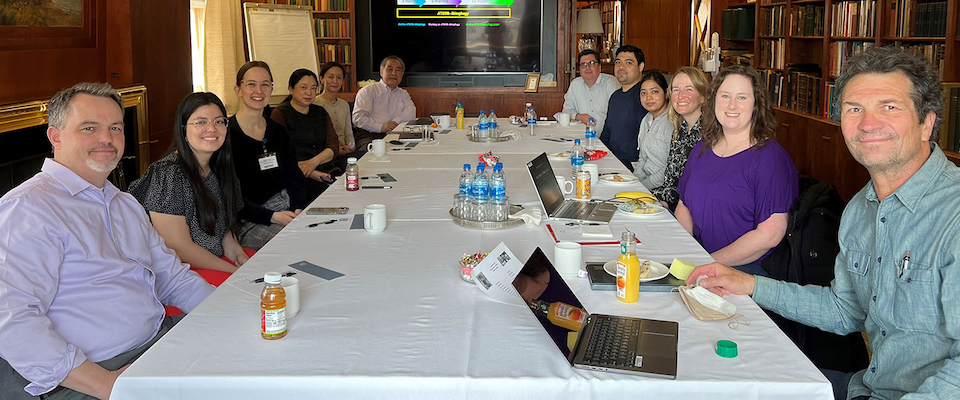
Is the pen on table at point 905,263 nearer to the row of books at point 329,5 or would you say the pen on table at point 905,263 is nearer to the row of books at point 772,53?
the row of books at point 772,53

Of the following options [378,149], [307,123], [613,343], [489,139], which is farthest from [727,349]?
[307,123]

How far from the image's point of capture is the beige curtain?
25.1 ft

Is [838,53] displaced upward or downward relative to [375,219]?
upward

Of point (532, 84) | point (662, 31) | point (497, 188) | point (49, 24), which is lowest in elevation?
point (497, 188)

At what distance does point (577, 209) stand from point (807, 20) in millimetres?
4517

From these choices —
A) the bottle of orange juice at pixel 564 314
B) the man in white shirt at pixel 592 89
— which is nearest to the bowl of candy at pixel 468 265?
the bottle of orange juice at pixel 564 314

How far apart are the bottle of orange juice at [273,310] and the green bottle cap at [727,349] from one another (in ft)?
2.88

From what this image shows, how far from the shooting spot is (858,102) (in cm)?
167

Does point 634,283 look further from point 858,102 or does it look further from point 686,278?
point 858,102

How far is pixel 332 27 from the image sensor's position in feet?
28.4

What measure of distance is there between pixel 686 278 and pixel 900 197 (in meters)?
0.53

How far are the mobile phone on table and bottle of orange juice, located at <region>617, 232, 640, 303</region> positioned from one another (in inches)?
51.9

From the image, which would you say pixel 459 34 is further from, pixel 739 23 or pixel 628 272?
pixel 628 272

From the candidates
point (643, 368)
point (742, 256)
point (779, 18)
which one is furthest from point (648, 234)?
point (779, 18)
